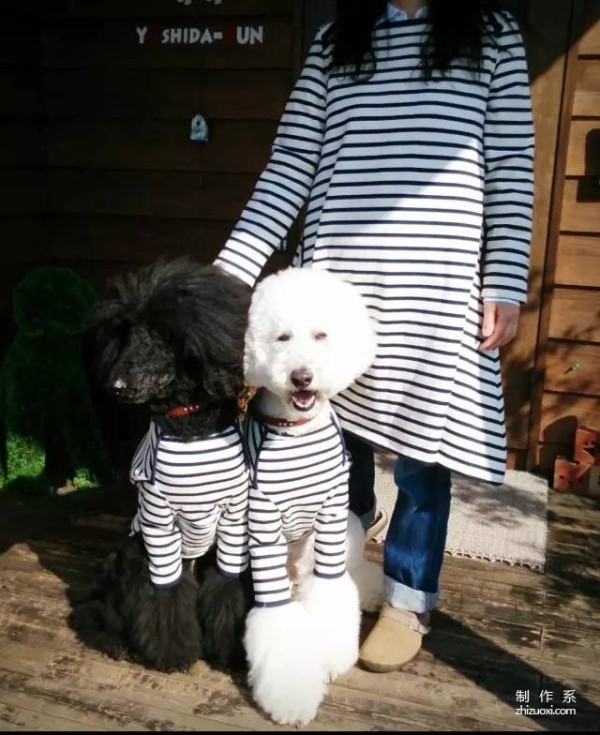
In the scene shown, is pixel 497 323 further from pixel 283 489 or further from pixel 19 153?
pixel 19 153

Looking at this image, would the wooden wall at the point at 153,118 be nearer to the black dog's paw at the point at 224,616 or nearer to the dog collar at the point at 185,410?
the dog collar at the point at 185,410

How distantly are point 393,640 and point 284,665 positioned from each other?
39cm

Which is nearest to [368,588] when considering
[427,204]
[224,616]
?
[224,616]

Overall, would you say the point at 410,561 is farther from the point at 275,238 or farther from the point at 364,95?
the point at 364,95

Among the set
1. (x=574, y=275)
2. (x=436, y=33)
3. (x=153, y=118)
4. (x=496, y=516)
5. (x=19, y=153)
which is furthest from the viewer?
(x=19, y=153)

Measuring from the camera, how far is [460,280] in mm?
1971

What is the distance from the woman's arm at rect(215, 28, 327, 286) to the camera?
2.14 meters

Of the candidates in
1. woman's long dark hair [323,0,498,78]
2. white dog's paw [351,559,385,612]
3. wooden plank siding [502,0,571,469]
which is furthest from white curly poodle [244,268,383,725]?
wooden plank siding [502,0,571,469]

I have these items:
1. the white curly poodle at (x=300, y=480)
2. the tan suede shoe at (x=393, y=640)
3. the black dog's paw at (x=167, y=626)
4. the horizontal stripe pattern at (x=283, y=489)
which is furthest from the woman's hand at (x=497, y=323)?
the black dog's paw at (x=167, y=626)

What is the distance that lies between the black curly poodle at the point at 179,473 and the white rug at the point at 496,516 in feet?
3.28

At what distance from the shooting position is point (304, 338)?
5.97 feet

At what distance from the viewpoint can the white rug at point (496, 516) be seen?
2.87 meters

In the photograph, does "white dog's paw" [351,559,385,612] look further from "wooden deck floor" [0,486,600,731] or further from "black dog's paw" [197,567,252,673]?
"black dog's paw" [197,567,252,673]

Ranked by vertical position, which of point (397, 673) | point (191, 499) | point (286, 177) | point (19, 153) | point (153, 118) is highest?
point (153, 118)
